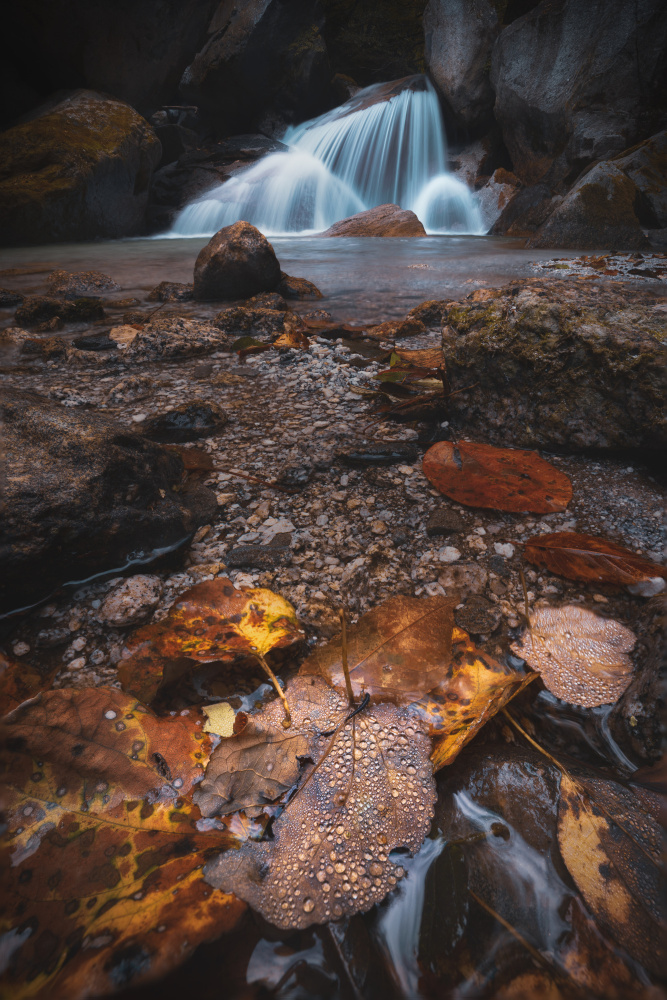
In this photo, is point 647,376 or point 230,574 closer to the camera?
point 230,574

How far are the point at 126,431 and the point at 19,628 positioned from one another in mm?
660

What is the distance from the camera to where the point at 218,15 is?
56.6ft

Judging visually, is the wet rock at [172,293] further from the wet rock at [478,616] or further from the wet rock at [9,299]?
the wet rock at [478,616]

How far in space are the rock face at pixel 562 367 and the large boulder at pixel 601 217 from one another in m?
7.92

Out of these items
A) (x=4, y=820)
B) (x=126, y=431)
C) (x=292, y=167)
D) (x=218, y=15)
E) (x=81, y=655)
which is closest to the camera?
(x=4, y=820)

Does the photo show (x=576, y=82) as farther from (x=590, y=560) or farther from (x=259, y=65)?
(x=590, y=560)

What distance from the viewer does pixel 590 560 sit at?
4.17ft

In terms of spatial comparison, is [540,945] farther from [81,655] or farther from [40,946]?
[81,655]

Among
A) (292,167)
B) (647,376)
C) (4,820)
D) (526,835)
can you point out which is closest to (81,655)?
(4,820)

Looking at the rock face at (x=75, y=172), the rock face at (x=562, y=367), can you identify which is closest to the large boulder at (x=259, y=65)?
the rock face at (x=75, y=172)

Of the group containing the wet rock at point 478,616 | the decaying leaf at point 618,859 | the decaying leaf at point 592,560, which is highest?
the decaying leaf at point 592,560

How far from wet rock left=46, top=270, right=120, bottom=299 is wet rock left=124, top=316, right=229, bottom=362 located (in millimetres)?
2659

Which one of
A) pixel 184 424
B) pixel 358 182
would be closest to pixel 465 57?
pixel 358 182

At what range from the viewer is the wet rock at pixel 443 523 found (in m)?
1.47
